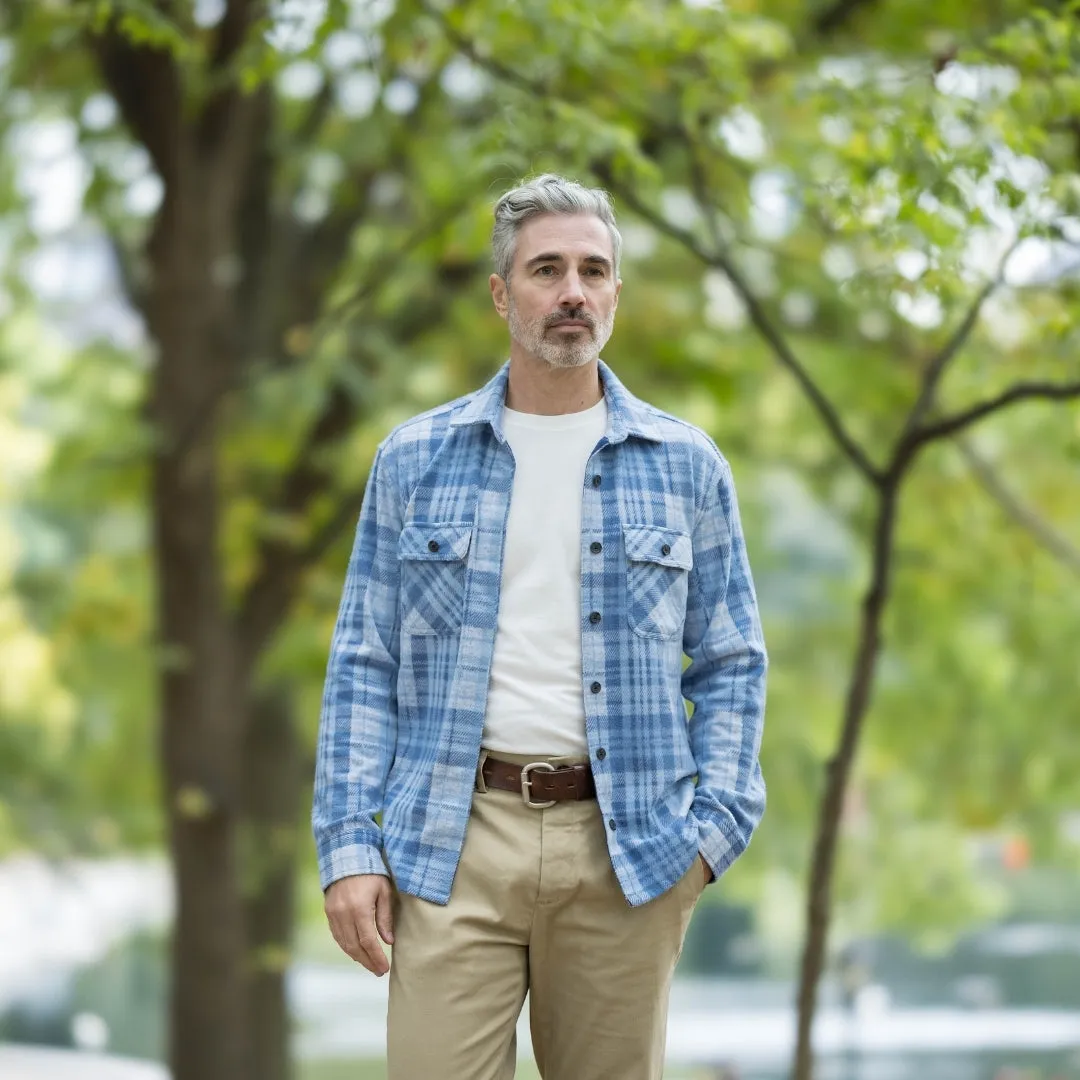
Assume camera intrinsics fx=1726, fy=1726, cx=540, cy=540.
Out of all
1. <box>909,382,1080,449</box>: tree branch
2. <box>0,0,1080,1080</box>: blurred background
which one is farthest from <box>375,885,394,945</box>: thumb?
<box>909,382,1080,449</box>: tree branch

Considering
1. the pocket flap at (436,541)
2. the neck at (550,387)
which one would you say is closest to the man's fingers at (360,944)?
the pocket flap at (436,541)

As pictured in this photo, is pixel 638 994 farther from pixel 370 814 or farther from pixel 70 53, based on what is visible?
pixel 70 53

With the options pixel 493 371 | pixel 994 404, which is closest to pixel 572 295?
pixel 994 404

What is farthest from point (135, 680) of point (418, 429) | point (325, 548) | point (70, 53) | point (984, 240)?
point (418, 429)

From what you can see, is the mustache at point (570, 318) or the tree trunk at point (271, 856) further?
the tree trunk at point (271, 856)

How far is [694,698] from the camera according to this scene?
2809 millimetres

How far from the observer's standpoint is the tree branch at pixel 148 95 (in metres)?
7.15

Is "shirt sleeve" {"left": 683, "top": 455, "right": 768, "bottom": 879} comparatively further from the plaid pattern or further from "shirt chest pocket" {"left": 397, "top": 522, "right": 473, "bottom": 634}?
"shirt chest pocket" {"left": 397, "top": 522, "right": 473, "bottom": 634}

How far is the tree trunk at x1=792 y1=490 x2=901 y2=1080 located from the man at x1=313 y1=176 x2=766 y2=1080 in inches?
86.4

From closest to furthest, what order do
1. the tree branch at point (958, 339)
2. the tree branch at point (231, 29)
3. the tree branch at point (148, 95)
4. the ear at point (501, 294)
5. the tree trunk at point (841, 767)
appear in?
the ear at point (501, 294)
the tree branch at point (958, 339)
the tree trunk at point (841, 767)
the tree branch at point (231, 29)
the tree branch at point (148, 95)

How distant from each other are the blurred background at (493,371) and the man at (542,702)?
1.71m

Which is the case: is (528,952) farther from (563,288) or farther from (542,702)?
(563,288)

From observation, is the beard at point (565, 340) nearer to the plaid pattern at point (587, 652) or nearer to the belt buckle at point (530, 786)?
the plaid pattern at point (587, 652)

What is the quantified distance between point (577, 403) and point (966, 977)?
53.7 ft
